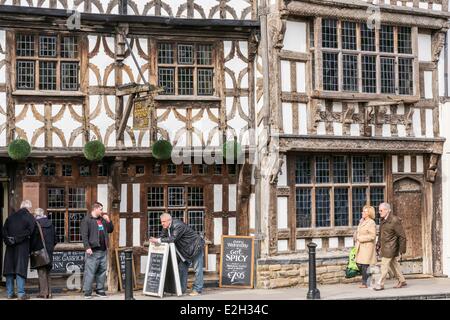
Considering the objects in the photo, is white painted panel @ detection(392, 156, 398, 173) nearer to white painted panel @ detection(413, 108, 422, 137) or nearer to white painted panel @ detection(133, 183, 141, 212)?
white painted panel @ detection(413, 108, 422, 137)

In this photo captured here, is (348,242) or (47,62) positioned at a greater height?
(47,62)

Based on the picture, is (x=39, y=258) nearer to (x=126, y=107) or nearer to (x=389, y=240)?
(x=126, y=107)

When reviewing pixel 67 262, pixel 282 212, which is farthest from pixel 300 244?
pixel 67 262

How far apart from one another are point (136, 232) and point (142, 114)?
2.52 meters

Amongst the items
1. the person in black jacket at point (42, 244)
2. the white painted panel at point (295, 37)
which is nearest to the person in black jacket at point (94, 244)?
the person in black jacket at point (42, 244)

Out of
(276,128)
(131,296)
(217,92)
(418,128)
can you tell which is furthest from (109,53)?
(418,128)

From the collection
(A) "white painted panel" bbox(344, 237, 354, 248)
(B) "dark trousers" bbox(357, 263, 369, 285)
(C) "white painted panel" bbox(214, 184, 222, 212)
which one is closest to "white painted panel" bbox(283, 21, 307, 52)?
(C) "white painted panel" bbox(214, 184, 222, 212)

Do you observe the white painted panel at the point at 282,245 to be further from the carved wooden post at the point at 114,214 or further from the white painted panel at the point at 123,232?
the carved wooden post at the point at 114,214

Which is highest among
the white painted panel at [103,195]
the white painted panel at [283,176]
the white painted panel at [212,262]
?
the white painted panel at [283,176]

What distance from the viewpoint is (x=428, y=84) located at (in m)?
21.5

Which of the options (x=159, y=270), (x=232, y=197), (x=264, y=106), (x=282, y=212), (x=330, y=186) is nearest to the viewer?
(x=159, y=270)

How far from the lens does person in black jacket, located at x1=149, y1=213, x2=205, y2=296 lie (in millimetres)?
→ 17812

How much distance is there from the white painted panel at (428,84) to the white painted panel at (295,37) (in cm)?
313

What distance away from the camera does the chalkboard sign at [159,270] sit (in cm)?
1761
